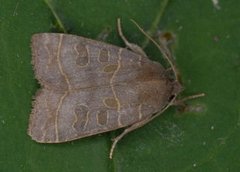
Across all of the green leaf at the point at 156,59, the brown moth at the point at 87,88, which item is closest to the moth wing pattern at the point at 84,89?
the brown moth at the point at 87,88

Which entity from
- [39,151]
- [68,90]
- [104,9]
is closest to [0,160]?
[39,151]

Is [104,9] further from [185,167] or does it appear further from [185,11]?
[185,167]

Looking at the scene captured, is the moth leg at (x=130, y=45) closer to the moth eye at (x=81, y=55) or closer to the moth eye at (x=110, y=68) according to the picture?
the moth eye at (x=110, y=68)

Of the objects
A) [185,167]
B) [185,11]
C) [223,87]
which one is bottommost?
[185,167]

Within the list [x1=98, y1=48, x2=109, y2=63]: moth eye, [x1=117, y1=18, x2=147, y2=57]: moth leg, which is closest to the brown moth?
[x1=98, y1=48, x2=109, y2=63]: moth eye

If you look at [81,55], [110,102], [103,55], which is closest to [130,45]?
[103,55]

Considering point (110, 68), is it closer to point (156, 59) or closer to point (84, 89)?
point (84, 89)

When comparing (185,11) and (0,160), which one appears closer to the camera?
(0,160)
